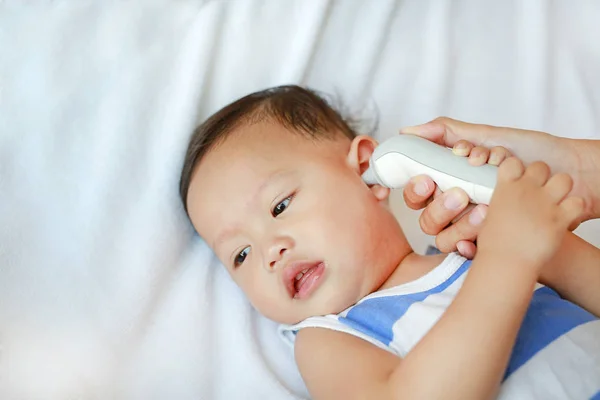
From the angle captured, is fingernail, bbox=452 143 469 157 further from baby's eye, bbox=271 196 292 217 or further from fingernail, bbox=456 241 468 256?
baby's eye, bbox=271 196 292 217

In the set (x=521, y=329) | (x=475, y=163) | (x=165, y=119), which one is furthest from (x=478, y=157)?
(x=165, y=119)

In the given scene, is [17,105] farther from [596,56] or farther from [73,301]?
[596,56]

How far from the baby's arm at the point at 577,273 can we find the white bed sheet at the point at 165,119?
263 millimetres

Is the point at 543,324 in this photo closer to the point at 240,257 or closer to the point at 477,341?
the point at 477,341

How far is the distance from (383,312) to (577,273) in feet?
1.02

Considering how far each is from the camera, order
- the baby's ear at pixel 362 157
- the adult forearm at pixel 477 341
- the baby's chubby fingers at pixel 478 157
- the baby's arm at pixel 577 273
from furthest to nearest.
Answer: the baby's ear at pixel 362 157 < the baby's arm at pixel 577 273 < the baby's chubby fingers at pixel 478 157 < the adult forearm at pixel 477 341

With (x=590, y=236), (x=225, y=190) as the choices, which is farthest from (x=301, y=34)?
(x=590, y=236)

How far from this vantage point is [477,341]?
83cm

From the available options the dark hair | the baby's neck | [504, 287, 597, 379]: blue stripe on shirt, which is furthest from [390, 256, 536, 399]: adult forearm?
the dark hair

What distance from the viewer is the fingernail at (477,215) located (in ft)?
3.14

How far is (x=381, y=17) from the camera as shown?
4.99 ft

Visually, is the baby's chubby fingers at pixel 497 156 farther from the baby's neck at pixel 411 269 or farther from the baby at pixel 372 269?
the baby's neck at pixel 411 269

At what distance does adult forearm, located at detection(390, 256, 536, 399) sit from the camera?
2.72ft

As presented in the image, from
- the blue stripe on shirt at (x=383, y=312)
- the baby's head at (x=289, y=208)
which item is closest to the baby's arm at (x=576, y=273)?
the blue stripe on shirt at (x=383, y=312)
